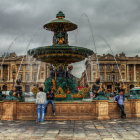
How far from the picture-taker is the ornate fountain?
1493 centimetres

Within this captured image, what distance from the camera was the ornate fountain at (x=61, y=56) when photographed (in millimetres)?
14930

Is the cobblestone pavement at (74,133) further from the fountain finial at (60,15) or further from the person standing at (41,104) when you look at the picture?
the fountain finial at (60,15)

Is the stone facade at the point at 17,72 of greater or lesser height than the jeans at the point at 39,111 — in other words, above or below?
above

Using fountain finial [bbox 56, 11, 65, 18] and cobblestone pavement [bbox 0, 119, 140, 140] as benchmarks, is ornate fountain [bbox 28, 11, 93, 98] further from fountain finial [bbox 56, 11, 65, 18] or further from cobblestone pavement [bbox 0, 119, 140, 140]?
cobblestone pavement [bbox 0, 119, 140, 140]

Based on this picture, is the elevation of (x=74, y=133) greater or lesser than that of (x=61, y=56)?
lesser

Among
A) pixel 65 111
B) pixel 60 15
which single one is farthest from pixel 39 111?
pixel 60 15

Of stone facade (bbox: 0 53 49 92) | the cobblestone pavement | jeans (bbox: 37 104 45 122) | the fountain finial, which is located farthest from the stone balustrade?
stone facade (bbox: 0 53 49 92)

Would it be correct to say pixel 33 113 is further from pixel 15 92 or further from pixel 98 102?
pixel 98 102

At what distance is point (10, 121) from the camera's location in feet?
36.1

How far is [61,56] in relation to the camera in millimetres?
15336

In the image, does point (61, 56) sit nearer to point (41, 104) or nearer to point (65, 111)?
point (65, 111)

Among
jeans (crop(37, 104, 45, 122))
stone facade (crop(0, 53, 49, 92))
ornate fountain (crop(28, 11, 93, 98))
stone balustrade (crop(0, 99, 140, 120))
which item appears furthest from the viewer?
stone facade (crop(0, 53, 49, 92))

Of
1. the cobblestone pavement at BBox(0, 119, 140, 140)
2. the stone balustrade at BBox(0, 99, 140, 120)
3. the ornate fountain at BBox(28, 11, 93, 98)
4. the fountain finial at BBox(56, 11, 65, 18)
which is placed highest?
the fountain finial at BBox(56, 11, 65, 18)

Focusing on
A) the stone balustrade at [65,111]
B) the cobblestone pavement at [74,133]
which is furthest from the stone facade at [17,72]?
the cobblestone pavement at [74,133]
